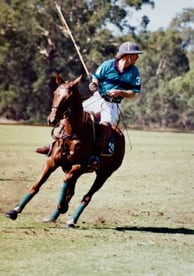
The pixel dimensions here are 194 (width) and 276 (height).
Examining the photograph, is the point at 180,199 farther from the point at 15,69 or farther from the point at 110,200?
the point at 15,69

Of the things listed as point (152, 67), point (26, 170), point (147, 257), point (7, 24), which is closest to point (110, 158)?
point (147, 257)

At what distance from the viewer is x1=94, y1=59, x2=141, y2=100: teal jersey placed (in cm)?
1108

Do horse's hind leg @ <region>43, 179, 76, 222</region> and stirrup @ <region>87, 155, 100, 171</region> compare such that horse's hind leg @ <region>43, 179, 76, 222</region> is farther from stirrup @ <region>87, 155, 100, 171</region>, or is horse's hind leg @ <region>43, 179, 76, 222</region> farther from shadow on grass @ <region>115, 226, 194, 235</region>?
shadow on grass @ <region>115, 226, 194, 235</region>

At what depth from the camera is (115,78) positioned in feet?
36.4

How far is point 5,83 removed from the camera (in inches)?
2938

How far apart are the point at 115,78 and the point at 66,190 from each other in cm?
181

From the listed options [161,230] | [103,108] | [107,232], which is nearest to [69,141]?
[103,108]

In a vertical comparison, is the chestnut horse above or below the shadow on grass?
above

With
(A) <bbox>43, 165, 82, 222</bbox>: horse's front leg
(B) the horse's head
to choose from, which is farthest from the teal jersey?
(A) <bbox>43, 165, 82, 222</bbox>: horse's front leg

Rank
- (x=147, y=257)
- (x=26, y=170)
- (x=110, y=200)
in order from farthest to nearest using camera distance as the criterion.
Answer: (x=26, y=170), (x=110, y=200), (x=147, y=257)

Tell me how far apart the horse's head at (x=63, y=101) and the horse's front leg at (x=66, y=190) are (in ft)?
2.52

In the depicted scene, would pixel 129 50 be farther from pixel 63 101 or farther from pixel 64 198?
pixel 64 198

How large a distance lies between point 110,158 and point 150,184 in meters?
7.09

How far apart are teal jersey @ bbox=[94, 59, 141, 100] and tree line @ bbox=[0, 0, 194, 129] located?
60.9m
